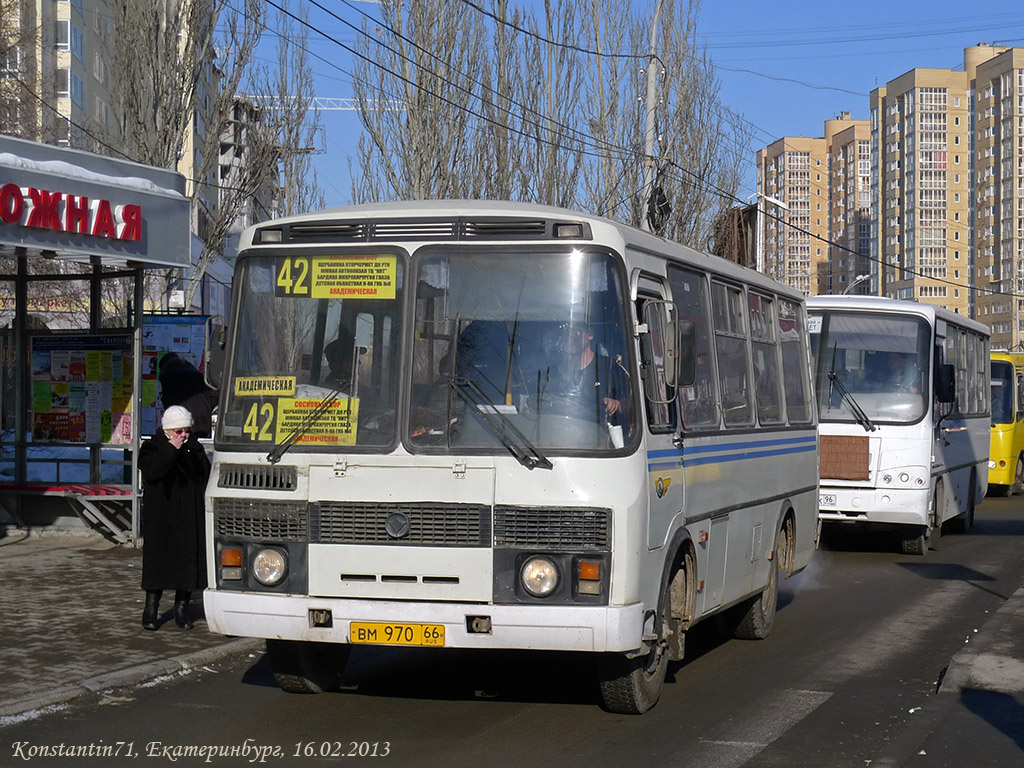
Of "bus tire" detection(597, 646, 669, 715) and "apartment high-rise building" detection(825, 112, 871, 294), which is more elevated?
"apartment high-rise building" detection(825, 112, 871, 294)

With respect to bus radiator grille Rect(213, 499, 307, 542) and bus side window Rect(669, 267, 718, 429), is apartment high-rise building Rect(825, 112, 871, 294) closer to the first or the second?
bus side window Rect(669, 267, 718, 429)

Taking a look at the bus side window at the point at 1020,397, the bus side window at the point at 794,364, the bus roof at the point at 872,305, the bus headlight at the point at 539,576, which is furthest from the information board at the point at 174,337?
A: the bus side window at the point at 1020,397

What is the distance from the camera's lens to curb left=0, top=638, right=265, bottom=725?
7957mm

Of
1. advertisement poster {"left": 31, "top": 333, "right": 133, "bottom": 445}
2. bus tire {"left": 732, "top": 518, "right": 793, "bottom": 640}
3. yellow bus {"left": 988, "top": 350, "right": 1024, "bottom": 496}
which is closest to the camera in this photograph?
bus tire {"left": 732, "top": 518, "right": 793, "bottom": 640}

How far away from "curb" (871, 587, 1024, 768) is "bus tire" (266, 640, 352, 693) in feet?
10.3

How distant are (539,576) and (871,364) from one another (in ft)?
34.7

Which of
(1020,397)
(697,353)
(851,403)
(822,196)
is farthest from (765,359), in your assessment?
(822,196)

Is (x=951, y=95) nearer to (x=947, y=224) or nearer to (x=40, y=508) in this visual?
(x=947, y=224)

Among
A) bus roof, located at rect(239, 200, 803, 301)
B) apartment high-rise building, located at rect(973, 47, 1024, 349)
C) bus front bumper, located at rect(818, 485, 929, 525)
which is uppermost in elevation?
apartment high-rise building, located at rect(973, 47, 1024, 349)

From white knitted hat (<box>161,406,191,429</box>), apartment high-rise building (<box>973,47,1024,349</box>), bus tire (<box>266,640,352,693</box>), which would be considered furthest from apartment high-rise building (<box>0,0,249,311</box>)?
apartment high-rise building (<box>973,47,1024,349</box>)

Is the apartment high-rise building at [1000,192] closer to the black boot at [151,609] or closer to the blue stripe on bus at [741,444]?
the blue stripe on bus at [741,444]

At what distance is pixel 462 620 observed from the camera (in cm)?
721

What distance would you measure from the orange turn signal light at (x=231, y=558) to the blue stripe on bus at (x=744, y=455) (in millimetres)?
2547

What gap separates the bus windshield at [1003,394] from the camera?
27.3m
